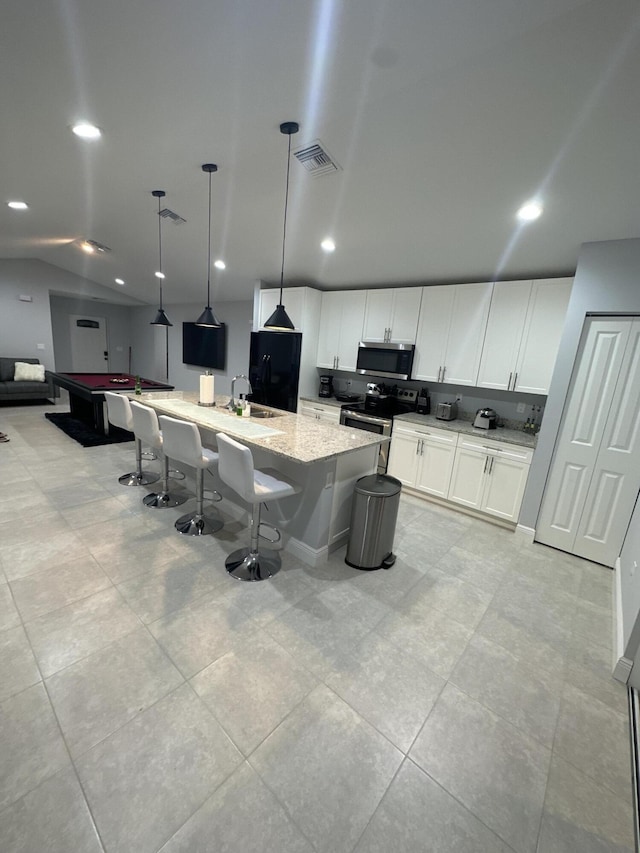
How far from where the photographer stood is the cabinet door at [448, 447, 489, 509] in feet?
11.4

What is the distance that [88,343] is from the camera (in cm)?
928

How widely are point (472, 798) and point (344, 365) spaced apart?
420cm

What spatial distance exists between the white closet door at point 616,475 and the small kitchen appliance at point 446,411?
4.90 feet

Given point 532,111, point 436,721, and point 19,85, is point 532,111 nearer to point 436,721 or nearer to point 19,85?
point 19,85

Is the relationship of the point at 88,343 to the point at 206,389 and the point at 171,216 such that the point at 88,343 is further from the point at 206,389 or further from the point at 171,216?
the point at 206,389

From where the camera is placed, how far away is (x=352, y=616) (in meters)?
2.11

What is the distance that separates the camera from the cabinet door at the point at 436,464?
145 inches

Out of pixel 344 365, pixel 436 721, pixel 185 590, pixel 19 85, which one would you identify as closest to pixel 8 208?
pixel 19 85

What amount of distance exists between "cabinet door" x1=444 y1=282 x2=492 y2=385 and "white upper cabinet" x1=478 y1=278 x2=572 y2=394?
0.07m

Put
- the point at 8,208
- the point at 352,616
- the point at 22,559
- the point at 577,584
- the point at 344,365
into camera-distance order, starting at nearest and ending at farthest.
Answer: the point at 352,616, the point at 22,559, the point at 577,584, the point at 8,208, the point at 344,365

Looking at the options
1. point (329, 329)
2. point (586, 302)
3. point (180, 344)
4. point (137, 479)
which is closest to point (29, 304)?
point (180, 344)

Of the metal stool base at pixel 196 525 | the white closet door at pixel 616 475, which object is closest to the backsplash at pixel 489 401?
the white closet door at pixel 616 475

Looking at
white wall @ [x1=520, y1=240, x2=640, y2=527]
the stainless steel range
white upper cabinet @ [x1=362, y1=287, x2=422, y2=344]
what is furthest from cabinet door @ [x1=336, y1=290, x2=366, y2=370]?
white wall @ [x1=520, y1=240, x2=640, y2=527]

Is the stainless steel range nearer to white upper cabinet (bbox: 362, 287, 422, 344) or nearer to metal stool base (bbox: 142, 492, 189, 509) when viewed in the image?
white upper cabinet (bbox: 362, 287, 422, 344)
